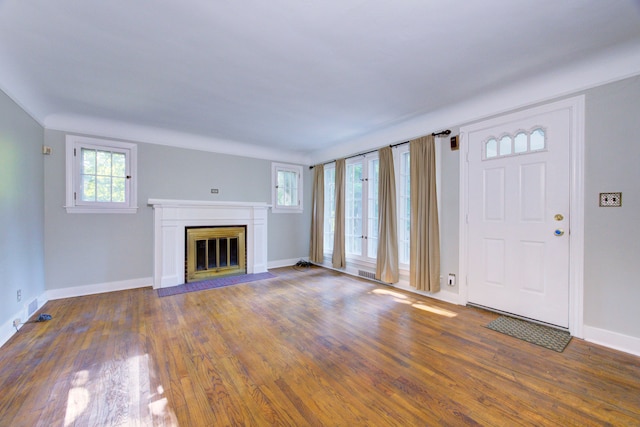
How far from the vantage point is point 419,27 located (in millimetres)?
1934

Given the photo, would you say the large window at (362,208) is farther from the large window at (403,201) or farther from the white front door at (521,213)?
the white front door at (521,213)

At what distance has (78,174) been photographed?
3695mm

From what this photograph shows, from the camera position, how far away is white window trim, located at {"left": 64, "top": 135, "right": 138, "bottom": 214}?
3.63 meters

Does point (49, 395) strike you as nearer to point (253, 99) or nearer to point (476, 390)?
point (476, 390)

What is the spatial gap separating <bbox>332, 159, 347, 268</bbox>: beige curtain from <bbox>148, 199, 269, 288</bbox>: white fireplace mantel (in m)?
1.57

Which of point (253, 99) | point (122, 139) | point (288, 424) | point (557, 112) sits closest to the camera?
point (288, 424)

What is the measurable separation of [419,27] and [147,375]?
3.30 metres

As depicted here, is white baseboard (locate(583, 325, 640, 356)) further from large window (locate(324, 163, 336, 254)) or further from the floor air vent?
large window (locate(324, 163, 336, 254))

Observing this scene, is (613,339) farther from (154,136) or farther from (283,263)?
(154,136)

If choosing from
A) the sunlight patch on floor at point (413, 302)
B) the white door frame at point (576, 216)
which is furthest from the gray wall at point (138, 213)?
the white door frame at point (576, 216)

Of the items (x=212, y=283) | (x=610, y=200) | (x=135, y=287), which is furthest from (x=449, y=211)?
(x=135, y=287)

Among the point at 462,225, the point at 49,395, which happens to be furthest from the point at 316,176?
the point at 49,395

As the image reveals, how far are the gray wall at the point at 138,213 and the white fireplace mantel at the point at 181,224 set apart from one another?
0.22 m

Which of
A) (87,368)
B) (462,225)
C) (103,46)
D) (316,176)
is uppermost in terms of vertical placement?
(103,46)
